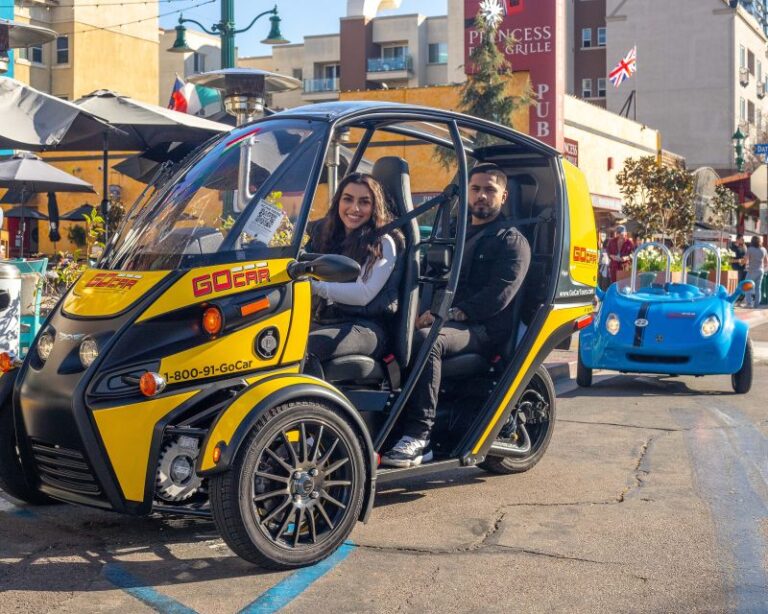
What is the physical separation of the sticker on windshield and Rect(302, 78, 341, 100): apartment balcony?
68865 mm

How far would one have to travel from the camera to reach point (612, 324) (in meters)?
10.6

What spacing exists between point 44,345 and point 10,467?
2.21 feet

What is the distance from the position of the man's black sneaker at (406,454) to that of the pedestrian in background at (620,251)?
694 inches

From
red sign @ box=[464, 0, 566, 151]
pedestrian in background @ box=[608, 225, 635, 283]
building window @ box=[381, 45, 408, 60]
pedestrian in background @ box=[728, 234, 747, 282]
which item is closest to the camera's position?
pedestrian in background @ box=[608, 225, 635, 283]

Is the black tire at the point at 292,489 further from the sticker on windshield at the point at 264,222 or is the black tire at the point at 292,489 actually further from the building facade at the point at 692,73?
the building facade at the point at 692,73

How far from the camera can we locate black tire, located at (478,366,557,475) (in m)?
6.47

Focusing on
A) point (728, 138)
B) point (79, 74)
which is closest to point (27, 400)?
point (79, 74)

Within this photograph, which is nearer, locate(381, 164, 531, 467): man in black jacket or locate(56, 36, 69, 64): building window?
locate(381, 164, 531, 467): man in black jacket

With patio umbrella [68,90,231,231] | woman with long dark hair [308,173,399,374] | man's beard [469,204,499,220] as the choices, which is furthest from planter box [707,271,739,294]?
woman with long dark hair [308,173,399,374]

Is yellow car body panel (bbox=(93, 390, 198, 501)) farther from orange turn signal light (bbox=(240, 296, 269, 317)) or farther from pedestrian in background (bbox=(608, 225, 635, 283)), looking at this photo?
pedestrian in background (bbox=(608, 225, 635, 283))

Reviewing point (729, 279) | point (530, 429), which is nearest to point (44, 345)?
point (530, 429)

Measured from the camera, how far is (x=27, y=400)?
468 centimetres

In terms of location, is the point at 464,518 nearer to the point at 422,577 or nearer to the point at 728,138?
the point at 422,577

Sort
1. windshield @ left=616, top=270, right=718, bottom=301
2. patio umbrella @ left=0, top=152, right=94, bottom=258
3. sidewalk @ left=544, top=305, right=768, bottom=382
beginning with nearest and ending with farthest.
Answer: windshield @ left=616, top=270, right=718, bottom=301 → sidewalk @ left=544, top=305, right=768, bottom=382 → patio umbrella @ left=0, top=152, right=94, bottom=258
